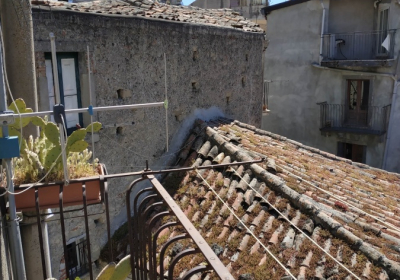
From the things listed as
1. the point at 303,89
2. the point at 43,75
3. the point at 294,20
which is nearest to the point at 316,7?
the point at 294,20

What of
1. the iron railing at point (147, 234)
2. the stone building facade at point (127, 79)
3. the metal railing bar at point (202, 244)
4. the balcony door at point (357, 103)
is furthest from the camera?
the balcony door at point (357, 103)

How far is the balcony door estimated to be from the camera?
15.5 m

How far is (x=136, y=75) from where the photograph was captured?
6559mm

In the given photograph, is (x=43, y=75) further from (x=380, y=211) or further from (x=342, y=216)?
(x=380, y=211)

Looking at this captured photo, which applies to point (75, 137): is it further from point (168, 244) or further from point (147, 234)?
point (168, 244)

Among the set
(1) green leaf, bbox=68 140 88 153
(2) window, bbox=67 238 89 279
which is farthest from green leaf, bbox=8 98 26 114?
(2) window, bbox=67 238 89 279

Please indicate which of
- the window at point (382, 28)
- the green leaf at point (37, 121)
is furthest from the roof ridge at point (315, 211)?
the window at point (382, 28)

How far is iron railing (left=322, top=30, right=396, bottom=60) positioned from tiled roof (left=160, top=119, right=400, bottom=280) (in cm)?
848

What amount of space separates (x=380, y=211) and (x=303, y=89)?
1133 cm

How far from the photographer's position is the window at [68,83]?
5406mm

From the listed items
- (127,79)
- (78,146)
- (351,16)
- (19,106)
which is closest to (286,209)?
(78,146)

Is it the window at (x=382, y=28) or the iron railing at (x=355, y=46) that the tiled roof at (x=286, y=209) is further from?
the iron railing at (x=355, y=46)

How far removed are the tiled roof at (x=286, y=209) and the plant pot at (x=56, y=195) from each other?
1.78m

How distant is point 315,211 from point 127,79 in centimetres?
328
